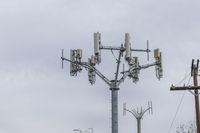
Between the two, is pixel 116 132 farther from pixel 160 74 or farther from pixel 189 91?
pixel 189 91

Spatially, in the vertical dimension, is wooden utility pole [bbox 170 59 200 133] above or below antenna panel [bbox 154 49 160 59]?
below

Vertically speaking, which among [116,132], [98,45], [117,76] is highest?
[98,45]

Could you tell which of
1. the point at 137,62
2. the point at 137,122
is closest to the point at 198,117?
the point at 137,62

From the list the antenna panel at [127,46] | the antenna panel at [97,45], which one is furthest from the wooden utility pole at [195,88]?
the antenna panel at [97,45]

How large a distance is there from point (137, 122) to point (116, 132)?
27716 millimetres

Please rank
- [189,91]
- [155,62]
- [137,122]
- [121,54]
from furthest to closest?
1. [137,122]
2. [189,91]
3. [155,62]
4. [121,54]

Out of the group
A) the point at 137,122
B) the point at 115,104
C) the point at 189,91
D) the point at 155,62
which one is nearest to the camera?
the point at 115,104

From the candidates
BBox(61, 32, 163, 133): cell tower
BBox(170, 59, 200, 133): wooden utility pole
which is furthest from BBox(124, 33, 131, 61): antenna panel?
BBox(170, 59, 200, 133): wooden utility pole

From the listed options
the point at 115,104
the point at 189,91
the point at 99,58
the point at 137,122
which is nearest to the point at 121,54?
the point at 99,58

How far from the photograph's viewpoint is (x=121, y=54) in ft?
Answer: 97.4

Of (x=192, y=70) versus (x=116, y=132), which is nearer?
(x=116, y=132)

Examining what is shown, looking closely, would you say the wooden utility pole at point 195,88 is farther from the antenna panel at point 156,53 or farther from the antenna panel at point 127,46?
the antenna panel at point 127,46

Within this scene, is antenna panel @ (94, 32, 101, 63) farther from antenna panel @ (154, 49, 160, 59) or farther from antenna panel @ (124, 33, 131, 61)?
antenna panel @ (154, 49, 160, 59)

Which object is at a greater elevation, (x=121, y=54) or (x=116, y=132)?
(x=121, y=54)
